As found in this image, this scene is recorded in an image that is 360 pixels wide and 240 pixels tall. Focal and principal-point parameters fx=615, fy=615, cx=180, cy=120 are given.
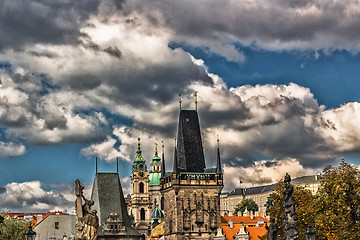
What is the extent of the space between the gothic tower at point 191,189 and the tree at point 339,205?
47.3 metres

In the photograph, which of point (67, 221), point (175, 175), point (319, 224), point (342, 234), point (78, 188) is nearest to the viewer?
point (78, 188)

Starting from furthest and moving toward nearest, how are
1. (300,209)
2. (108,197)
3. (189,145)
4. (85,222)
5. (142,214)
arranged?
(142,214) < (189,145) < (108,197) < (300,209) < (85,222)

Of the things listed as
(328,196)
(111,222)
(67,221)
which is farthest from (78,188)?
(67,221)

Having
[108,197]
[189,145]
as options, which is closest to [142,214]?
[189,145]

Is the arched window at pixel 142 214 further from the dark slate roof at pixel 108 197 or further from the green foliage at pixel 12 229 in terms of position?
the green foliage at pixel 12 229

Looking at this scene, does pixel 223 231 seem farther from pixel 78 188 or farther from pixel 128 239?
Answer: pixel 78 188

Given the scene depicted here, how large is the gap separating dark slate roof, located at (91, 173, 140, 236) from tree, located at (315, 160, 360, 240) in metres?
37.7

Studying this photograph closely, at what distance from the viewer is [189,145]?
334ft

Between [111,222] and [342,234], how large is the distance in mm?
→ 41513

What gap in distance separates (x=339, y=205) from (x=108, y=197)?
1681 inches

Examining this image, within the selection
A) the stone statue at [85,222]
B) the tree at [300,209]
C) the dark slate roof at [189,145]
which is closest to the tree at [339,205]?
the tree at [300,209]

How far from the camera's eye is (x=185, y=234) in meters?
95.5

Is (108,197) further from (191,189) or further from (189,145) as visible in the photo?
(189,145)

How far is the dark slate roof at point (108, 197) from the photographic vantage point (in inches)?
3227
